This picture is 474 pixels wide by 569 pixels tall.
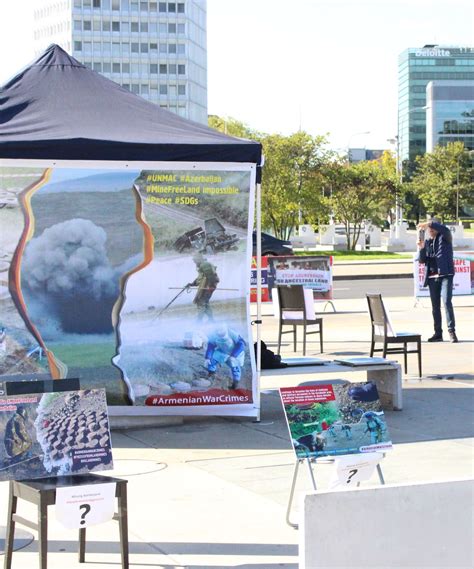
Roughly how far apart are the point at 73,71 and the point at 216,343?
3131mm

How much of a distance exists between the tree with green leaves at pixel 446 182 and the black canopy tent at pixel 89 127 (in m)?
61.2

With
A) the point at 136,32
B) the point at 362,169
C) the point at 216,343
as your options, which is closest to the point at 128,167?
the point at 216,343

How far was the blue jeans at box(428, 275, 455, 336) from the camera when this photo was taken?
53.3 feet

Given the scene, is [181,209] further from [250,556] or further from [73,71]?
[250,556]

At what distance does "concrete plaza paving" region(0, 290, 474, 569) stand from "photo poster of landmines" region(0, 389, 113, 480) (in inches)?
23.9

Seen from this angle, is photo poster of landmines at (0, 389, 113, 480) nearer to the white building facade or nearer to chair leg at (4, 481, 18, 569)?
chair leg at (4, 481, 18, 569)

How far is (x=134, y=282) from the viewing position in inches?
396

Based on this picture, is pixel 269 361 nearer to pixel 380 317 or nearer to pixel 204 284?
pixel 204 284

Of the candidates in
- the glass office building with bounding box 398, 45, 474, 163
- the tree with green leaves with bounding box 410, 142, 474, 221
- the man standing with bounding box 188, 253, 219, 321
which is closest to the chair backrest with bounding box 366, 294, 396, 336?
the man standing with bounding box 188, 253, 219, 321

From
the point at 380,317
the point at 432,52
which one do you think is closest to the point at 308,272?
the point at 380,317

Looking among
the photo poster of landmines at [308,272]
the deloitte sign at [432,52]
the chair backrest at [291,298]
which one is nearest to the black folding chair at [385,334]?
the chair backrest at [291,298]

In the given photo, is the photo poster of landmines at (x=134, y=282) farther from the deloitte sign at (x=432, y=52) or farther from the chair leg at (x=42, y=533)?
the deloitte sign at (x=432, y=52)

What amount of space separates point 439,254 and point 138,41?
151953 mm

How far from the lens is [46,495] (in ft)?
17.9
